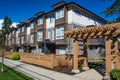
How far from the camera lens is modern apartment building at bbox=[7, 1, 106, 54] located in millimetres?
27641

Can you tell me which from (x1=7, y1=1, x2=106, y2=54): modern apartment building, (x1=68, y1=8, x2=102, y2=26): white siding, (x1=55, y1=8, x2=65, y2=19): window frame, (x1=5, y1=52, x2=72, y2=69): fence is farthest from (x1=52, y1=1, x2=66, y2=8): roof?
(x1=5, y1=52, x2=72, y2=69): fence

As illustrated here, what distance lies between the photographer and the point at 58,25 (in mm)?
29281

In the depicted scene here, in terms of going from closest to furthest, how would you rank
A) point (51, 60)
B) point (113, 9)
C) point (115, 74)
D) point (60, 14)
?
point (115, 74), point (51, 60), point (113, 9), point (60, 14)

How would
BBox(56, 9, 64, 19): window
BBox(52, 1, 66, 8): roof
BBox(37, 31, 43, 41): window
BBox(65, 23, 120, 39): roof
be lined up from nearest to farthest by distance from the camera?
BBox(65, 23, 120, 39): roof → BBox(52, 1, 66, 8): roof → BBox(56, 9, 64, 19): window → BBox(37, 31, 43, 41): window

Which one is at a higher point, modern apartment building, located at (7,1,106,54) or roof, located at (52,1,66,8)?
roof, located at (52,1,66,8)

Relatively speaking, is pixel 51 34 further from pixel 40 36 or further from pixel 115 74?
pixel 115 74

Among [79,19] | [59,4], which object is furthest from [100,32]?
[59,4]

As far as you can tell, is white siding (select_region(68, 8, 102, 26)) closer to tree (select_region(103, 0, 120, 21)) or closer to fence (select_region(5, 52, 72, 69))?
tree (select_region(103, 0, 120, 21))

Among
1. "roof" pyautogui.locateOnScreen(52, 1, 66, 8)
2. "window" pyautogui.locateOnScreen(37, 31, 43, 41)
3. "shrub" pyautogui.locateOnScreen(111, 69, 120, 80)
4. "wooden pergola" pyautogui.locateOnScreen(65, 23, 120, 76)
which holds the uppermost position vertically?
"roof" pyautogui.locateOnScreen(52, 1, 66, 8)

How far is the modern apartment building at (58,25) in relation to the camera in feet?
90.7

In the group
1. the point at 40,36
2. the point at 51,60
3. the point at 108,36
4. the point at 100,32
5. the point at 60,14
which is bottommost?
the point at 51,60

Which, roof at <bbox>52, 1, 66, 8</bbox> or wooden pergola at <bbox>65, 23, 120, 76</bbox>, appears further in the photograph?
roof at <bbox>52, 1, 66, 8</bbox>

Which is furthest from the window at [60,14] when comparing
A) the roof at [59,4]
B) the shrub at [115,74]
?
the shrub at [115,74]

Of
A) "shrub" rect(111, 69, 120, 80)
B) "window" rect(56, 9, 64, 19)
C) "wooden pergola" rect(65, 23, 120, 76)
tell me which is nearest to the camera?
"shrub" rect(111, 69, 120, 80)
